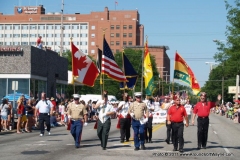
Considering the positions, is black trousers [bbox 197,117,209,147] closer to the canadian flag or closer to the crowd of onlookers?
the canadian flag

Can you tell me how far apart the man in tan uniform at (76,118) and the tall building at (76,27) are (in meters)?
140

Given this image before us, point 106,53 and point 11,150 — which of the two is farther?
point 106,53

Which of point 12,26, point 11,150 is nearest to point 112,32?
point 12,26

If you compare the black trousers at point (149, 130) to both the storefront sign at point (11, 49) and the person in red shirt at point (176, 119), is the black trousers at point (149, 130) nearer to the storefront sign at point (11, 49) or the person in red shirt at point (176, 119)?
the person in red shirt at point (176, 119)

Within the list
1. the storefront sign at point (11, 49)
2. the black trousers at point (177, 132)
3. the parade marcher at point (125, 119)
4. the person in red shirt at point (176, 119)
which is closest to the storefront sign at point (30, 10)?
the storefront sign at point (11, 49)

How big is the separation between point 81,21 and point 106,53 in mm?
143626

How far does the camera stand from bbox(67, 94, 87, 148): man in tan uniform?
1711 cm

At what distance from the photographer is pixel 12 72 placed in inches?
1658

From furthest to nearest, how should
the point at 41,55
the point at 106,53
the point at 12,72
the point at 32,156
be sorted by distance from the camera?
the point at 41,55 < the point at 12,72 < the point at 106,53 < the point at 32,156

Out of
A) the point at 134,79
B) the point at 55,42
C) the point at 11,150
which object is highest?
the point at 55,42

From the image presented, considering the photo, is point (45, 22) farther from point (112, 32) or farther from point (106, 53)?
point (106, 53)

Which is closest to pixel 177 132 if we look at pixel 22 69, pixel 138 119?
pixel 138 119

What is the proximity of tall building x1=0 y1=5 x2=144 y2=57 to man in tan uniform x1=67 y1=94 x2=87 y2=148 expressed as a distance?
139989 mm

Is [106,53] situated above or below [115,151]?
above
